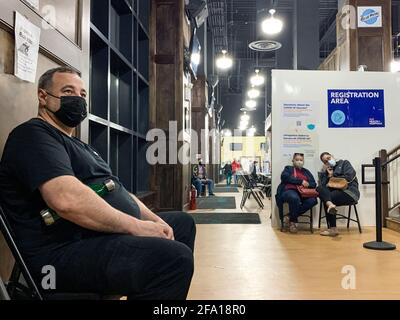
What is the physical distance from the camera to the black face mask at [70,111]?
5.49 feet

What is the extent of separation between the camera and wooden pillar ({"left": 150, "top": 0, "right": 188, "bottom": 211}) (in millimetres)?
6828

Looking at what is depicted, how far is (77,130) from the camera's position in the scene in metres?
2.50

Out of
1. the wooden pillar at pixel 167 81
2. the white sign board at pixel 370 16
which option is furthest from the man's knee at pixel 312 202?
the white sign board at pixel 370 16

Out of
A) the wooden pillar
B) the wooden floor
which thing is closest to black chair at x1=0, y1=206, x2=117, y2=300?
the wooden floor

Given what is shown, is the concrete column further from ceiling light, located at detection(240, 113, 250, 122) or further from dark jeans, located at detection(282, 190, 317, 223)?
ceiling light, located at detection(240, 113, 250, 122)

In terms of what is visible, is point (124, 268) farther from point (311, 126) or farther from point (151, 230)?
point (311, 126)

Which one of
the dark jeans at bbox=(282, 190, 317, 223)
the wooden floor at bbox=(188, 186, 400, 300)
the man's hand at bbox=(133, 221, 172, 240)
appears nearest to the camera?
the man's hand at bbox=(133, 221, 172, 240)

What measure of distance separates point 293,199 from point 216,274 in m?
2.42

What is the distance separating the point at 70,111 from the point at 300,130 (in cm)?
466

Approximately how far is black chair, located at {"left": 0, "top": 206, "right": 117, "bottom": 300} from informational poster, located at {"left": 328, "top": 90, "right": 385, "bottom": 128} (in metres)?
5.21

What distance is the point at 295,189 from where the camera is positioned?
5.42m

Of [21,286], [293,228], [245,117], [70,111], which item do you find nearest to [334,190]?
[293,228]

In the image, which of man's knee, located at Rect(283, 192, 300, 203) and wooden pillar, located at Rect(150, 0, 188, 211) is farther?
wooden pillar, located at Rect(150, 0, 188, 211)
